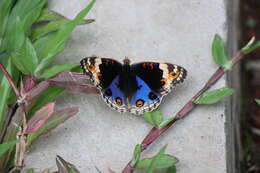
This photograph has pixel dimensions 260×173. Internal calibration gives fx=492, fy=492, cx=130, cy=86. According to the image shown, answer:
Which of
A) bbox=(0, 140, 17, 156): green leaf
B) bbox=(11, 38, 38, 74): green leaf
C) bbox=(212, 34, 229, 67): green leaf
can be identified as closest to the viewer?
bbox=(0, 140, 17, 156): green leaf

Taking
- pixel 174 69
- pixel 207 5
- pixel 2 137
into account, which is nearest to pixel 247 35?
pixel 207 5

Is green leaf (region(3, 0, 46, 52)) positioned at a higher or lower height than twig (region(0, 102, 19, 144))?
higher

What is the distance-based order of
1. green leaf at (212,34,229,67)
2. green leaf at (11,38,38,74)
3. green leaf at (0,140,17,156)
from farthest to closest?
green leaf at (212,34,229,67) → green leaf at (11,38,38,74) → green leaf at (0,140,17,156)

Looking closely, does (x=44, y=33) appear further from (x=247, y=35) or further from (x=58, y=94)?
(x=247, y=35)

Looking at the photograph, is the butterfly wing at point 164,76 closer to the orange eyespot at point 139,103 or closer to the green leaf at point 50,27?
the orange eyespot at point 139,103

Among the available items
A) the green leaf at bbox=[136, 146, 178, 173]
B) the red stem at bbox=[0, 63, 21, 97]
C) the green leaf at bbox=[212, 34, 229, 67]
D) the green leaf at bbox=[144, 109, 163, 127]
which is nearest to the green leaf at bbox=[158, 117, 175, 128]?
the green leaf at bbox=[144, 109, 163, 127]

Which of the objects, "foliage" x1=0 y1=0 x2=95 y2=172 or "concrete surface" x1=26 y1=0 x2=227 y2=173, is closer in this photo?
"foliage" x1=0 y1=0 x2=95 y2=172

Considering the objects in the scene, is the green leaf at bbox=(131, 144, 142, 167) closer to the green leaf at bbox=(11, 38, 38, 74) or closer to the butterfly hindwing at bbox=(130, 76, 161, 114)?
the butterfly hindwing at bbox=(130, 76, 161, 114)
